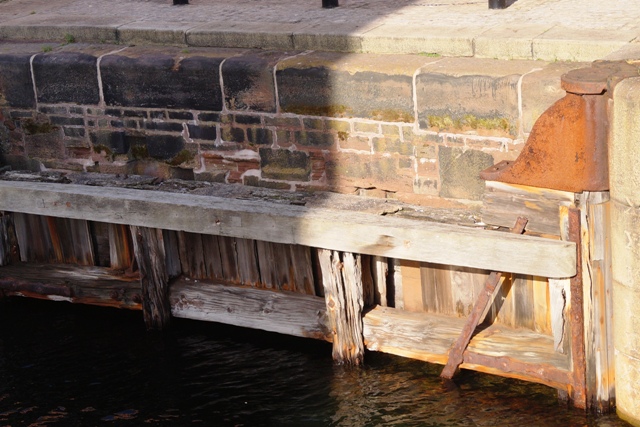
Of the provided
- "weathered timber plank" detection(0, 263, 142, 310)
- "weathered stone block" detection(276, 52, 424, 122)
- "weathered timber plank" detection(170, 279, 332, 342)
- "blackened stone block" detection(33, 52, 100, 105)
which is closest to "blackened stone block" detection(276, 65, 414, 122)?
"weathered stone block" detection(276, 52, 424, 122)

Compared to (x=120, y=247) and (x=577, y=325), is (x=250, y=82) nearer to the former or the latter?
(x=120, y=247)

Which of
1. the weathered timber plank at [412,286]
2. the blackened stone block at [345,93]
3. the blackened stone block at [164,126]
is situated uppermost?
the blackened stone block at [345,93]

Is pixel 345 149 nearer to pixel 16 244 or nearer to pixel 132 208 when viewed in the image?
pixel 132 208

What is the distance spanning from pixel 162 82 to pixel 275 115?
1038mm

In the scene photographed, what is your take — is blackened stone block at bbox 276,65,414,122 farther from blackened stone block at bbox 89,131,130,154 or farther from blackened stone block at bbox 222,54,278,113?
blackened stone block at bbox 89,131,130,154

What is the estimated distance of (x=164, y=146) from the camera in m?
9.17

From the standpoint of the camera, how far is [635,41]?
25.1 ft

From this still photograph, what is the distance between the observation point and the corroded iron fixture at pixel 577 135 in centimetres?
669

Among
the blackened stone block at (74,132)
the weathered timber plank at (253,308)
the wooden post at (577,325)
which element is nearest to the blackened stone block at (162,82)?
the blackened stone block at (74,132)

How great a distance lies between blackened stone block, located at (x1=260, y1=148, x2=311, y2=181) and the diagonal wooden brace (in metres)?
1.80

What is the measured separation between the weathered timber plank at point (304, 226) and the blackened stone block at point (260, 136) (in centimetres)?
62

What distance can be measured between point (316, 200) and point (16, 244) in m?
3.11

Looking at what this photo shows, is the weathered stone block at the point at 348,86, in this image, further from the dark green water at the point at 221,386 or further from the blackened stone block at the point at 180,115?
the dark green water at the point at 221,386

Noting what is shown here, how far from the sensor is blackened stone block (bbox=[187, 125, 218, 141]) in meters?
8.91
